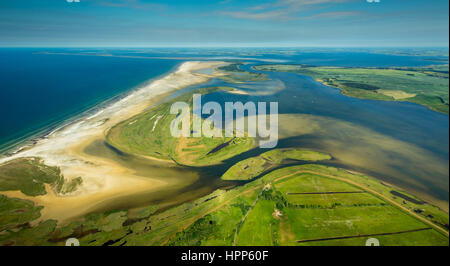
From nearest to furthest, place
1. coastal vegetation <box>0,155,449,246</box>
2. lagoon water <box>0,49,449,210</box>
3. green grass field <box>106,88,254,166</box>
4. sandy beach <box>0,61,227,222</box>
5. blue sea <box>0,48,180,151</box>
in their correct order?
coastal vegetation <box>0,155,449,246</box>
sandy beach <box>0,61,227,222</box>
lagoon water <box>0,49,449,210</box>
green grass field <box>106,88,254,166</box>
blue sea <box>0,48,180,151</box>

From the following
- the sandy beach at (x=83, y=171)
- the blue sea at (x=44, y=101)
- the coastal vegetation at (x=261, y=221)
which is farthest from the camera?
the blue sea at (x=44, y=101)

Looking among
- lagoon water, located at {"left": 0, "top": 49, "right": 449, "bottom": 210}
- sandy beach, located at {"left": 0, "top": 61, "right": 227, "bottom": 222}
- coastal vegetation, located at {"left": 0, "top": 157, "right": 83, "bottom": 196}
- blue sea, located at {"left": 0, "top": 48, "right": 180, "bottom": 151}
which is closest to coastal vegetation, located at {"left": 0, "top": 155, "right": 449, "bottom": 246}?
sandy beach, located at {"left": 0, "top": 61, "right": 227, "bottom": 222}

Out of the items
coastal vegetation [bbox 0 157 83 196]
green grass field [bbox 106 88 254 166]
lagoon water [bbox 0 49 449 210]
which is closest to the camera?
coastal vegetation [bbox 0 157 83 196]

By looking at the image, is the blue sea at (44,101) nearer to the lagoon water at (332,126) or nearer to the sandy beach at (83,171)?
the lagoon water at (332,126)

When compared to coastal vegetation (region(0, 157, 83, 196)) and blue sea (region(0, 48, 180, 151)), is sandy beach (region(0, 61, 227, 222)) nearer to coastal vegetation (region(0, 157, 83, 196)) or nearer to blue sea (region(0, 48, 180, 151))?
coastal vegetation (region(0, 157, 83, 196))

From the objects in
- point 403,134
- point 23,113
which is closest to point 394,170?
point 403,134

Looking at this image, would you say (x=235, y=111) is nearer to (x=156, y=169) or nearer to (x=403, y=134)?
(x=156, y=169)

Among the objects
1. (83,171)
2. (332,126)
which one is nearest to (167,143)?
(83,171)

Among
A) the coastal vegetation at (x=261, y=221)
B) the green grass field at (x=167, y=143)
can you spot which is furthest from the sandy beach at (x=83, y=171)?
the green grass field at (x=167, y=143)

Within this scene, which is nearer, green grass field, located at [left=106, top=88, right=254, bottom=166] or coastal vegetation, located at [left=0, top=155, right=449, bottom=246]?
Answer: coastal vegetation, located at [left=0, top=155, right=449, bottom=246]

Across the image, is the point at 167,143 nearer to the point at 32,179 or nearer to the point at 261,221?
the point at 32,179

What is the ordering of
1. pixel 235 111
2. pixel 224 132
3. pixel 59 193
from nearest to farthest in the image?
pixel 59 193 → pixel 224 132 → pixel 235 111
